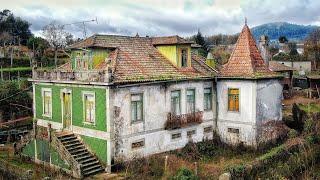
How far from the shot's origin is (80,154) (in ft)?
72.1

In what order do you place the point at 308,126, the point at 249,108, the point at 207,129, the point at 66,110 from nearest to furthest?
the point at 66,110 < the point at 249,108 < the point at 207,129 < the point at 308,126

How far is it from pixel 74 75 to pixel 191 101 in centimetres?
746

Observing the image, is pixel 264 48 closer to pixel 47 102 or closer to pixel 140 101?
pixel 140 101

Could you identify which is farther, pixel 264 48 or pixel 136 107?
pixel 264 48

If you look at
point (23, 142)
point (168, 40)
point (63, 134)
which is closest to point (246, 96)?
point (168, 40)

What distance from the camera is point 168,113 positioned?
24250 mm

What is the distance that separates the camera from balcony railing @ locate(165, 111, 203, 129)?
2411 cm

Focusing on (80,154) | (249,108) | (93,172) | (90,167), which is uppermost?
(249,108)

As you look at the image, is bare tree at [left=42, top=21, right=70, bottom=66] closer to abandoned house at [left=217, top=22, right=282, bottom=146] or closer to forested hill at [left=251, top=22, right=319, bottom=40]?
abandoned house at [left=217, top=22, right=282, bottom=146]

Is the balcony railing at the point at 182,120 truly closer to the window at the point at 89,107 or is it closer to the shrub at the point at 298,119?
the window at the point at 89,107

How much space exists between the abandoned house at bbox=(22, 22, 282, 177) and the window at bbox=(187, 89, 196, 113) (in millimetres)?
62

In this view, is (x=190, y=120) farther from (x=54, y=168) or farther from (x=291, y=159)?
(x=54, y=168)

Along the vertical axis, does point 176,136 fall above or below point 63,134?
below

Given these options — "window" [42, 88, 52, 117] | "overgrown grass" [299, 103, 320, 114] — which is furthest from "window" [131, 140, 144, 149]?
"overgrown grass" [299, 103, 320, 114]
